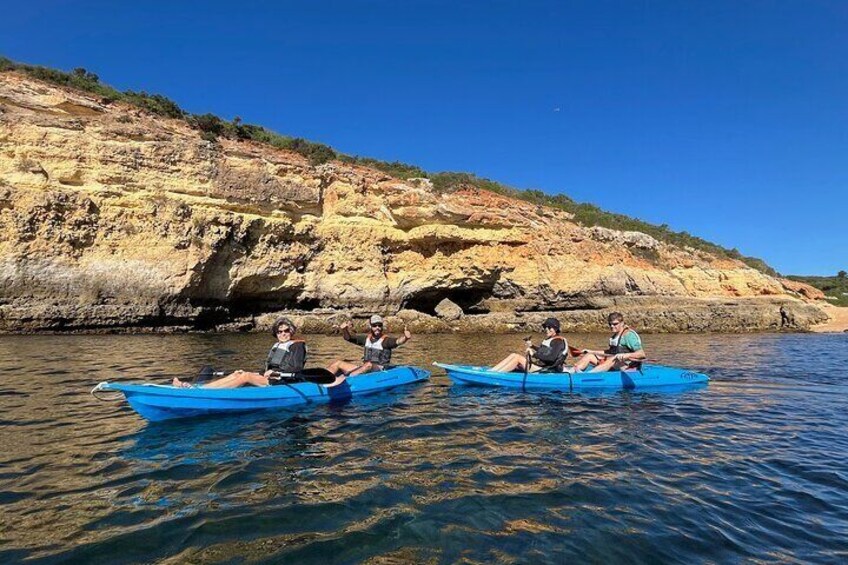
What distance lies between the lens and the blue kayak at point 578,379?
370 inches

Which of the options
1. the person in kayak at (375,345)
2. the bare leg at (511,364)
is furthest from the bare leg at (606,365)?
the person in kayak at (375,345)

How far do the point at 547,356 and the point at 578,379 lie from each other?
702 millimetres

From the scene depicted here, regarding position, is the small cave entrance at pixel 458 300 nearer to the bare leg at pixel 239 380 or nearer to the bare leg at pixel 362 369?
the bare leg at pixel 362 369

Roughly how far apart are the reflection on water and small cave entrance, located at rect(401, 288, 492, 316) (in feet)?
62.2

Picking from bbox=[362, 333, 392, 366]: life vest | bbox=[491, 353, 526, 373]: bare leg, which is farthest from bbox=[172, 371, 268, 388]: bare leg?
bbox=[491, 353, 526, 373]: bare leg

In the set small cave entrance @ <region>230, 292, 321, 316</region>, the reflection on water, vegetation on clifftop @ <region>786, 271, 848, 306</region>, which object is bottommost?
the reflection on water

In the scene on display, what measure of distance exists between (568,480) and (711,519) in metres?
1.15

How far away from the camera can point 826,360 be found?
14391mm

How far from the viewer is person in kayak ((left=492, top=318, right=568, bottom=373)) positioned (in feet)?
32.1

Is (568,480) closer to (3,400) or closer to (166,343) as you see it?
(3,400)

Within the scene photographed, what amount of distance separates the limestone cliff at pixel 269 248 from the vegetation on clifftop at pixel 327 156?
1480 mm

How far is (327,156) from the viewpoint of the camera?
1092 inches

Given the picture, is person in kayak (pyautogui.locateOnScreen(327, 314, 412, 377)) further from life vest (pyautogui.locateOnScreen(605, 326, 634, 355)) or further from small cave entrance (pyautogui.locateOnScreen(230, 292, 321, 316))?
small cave entrance (pyautogui.locateOnScreen(230, 292, 321, 316))

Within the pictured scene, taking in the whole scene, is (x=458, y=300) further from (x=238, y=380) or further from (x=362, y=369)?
(x=238, y=380)
